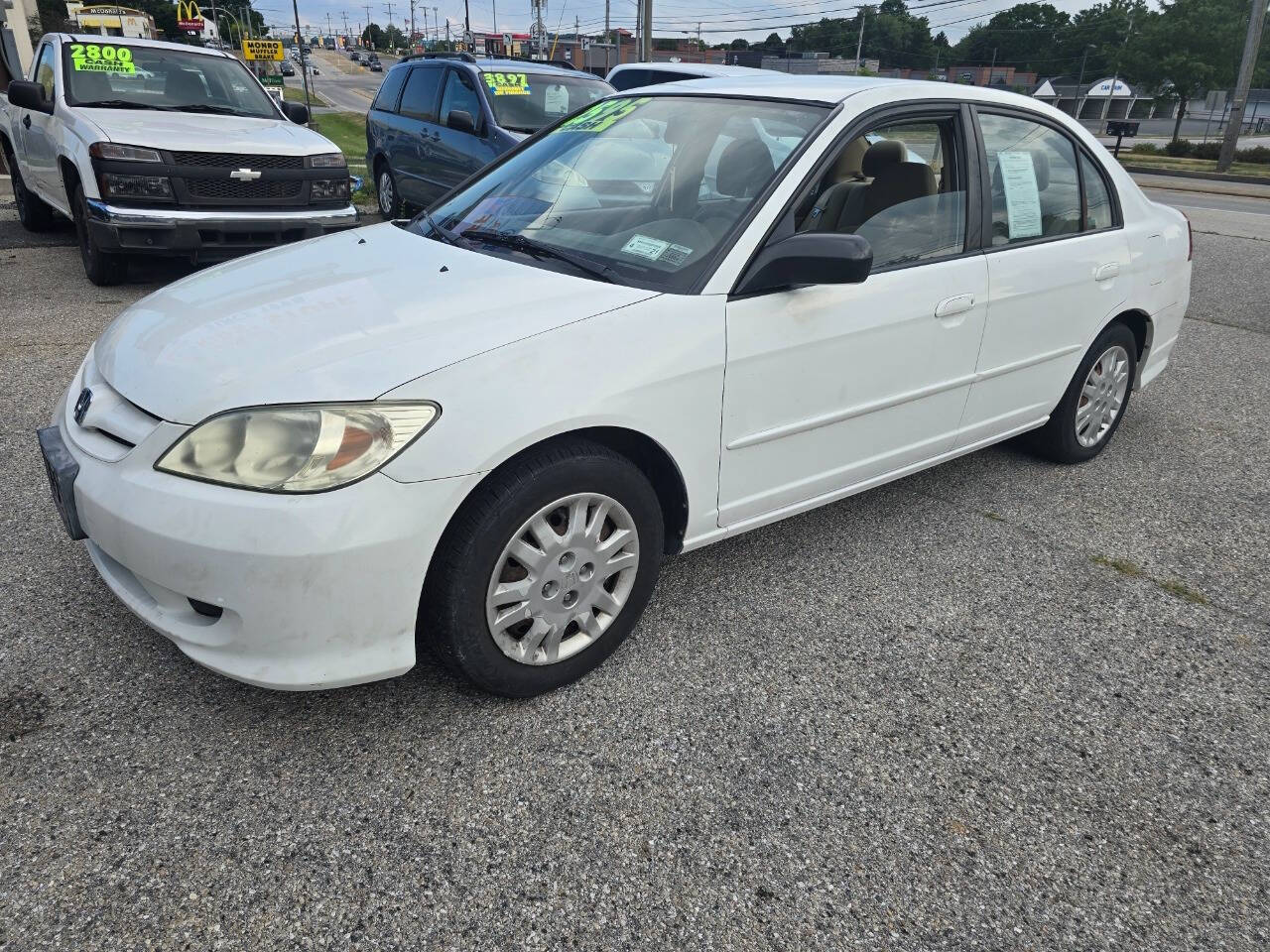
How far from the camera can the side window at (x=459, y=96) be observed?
869 cm

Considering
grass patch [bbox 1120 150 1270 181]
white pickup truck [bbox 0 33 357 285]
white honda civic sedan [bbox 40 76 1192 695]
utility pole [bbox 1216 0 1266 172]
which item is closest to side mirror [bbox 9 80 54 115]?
white pickup truck [bbox 0 33 357 285]

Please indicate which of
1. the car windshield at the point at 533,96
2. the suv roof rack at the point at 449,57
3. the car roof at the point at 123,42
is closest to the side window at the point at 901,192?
the car windshield at the point at 533,96

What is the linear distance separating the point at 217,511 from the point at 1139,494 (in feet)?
12.8

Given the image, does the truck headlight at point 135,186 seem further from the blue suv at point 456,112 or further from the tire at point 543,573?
the tire at point 543,573

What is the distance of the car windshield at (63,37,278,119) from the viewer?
721cm

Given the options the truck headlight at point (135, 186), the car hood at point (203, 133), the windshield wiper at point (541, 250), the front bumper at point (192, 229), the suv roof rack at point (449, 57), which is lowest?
the front bumper at point (192, 229)

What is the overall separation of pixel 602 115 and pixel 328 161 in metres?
4.43

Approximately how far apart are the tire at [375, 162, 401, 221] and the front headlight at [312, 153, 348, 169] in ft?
9.15

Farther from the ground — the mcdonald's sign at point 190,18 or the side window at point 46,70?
the mcdonald's sign at point 190,18

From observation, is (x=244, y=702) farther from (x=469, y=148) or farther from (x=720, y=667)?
(x=469, y=148)

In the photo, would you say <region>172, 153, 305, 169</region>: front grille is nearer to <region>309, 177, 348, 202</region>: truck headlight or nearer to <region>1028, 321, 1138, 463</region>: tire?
<region>309, 177, 348, 202</region>: truck headlight

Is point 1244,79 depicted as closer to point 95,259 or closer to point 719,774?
point 95,259

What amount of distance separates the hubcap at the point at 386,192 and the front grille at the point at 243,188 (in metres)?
3.32

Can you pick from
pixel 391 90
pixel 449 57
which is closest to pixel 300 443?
pixel 449 57
